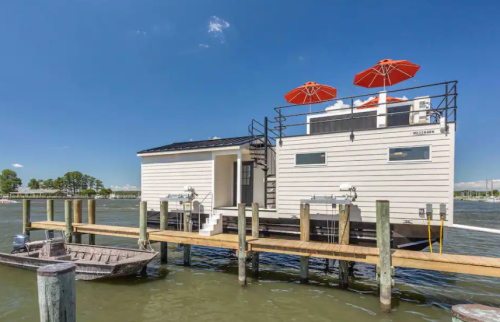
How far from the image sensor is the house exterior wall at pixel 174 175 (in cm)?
1247

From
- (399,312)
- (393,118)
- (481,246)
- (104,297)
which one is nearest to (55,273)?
(104,297)

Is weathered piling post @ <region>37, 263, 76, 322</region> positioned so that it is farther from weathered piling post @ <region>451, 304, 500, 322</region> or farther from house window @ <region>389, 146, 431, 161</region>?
house window @ <region>389, 146, 431, 161</region>

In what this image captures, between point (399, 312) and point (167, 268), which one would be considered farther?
point (167, 268)

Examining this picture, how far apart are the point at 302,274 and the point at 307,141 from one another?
186 inches

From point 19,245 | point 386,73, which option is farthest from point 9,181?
point 386,73

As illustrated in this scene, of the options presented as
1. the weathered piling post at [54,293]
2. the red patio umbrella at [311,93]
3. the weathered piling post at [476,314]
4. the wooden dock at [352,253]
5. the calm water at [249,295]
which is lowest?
the calm water at [249,295]

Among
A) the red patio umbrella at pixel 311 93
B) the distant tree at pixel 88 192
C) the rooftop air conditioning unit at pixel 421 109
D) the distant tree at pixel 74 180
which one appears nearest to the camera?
the rooftop air conditioning unit at pixel 421 109

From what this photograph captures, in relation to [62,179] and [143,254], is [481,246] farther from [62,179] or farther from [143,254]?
[62,179]

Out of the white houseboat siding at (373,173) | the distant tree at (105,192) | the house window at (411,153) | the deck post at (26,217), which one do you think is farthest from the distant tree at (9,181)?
the house window at (411,153)

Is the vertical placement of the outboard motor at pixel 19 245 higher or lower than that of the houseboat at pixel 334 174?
lower

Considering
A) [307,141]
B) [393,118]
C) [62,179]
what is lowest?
[62,179]

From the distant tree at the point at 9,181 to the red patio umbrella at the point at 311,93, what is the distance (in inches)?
5558

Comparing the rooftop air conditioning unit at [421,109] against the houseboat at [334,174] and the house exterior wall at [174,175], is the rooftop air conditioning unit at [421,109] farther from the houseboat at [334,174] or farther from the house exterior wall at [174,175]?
the house exterior wall at [174,175]

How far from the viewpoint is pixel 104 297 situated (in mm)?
8398
